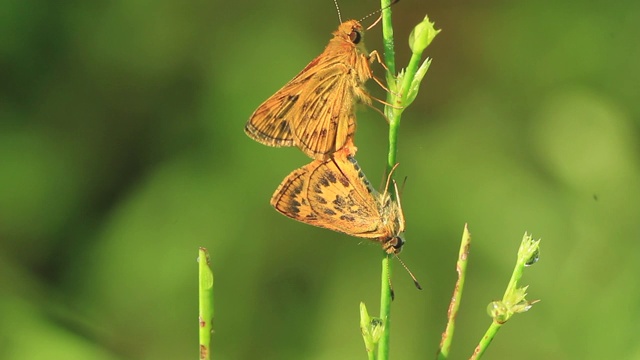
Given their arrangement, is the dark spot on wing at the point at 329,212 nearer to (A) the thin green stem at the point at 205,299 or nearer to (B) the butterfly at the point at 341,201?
(B) the butterfly at the point at 341,201

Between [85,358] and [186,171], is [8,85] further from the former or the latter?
[85,358]

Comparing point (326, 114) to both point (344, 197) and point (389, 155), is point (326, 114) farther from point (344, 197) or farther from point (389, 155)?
point (389, 155)

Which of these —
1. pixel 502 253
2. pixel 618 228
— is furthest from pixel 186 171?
pixel 618 228

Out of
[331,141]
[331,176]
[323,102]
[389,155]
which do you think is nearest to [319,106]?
[323,102]

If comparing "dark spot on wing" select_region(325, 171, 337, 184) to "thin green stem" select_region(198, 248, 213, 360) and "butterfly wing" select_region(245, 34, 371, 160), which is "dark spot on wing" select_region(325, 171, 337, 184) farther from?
"thin green stem" select_region(198, 248, 213, 360)

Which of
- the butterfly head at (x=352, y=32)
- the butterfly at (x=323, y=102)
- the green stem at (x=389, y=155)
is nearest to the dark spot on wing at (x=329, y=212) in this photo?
the butterfly at (x=323, y=102)

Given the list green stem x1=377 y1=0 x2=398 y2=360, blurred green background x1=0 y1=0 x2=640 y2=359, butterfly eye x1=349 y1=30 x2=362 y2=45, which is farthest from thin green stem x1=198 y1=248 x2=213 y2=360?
blurred green background x1=0 y1=0 x2=640 y2=359
